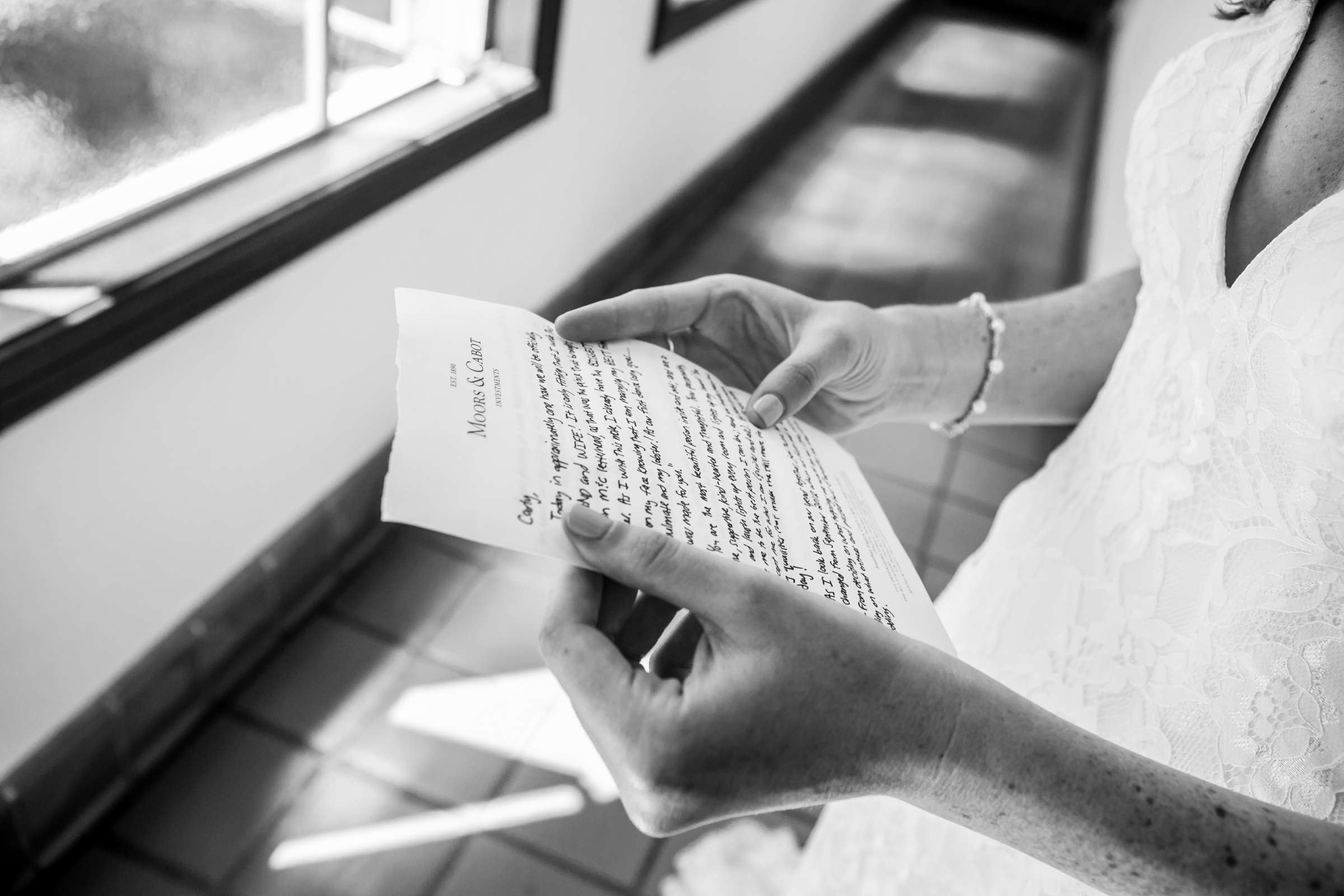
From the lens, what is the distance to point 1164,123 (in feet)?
2.55

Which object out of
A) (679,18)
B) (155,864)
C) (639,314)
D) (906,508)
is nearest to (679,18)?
(679,18)

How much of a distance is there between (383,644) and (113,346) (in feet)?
2.55

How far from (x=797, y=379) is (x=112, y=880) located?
4.04 ft

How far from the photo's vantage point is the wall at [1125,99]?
2.84 metres

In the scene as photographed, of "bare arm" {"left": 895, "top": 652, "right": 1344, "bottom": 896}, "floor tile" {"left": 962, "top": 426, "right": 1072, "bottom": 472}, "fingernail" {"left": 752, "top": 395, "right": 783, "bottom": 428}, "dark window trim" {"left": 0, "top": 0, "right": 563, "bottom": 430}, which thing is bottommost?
"floor tile" {"left": 962, "top": 426, "right": 1072, "bottom": 472}

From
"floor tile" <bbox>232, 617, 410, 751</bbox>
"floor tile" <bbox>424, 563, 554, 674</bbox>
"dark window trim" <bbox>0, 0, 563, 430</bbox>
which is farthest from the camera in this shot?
"floor tile" <bbox>424, 563, 554, 674</bbox>

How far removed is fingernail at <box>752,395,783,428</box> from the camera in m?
0.73

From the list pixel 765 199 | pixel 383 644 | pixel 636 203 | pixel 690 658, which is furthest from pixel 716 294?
pixel 765 199

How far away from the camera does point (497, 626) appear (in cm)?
181

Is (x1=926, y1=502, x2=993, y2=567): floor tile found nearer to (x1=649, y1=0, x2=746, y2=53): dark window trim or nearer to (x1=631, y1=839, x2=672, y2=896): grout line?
(x1=631, y1=839, x2=672, y2=896): grout line

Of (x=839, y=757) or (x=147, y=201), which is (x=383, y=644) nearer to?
(x=147, y=201)

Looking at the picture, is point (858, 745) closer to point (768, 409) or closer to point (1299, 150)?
point (768, 409)

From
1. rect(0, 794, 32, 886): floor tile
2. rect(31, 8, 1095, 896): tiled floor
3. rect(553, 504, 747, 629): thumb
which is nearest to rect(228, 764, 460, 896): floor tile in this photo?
rect(31, 8, 1095, 896): tiled floor

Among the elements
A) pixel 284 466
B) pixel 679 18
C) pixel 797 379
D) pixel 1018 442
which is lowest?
pixel 1018 442
